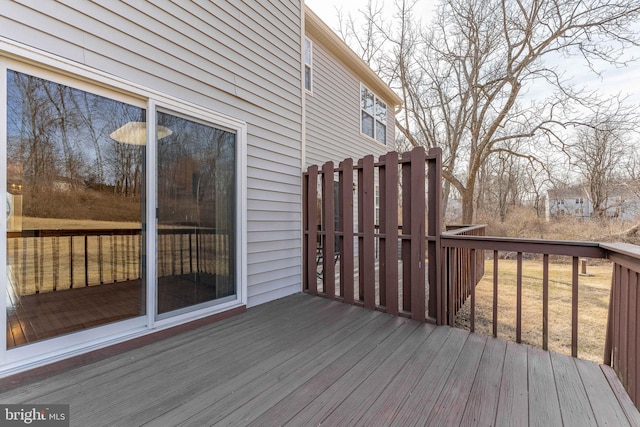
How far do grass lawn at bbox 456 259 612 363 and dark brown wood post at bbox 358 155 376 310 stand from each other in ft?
5.02

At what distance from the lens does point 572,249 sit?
2174 mm

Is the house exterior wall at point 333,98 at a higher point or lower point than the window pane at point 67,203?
higher

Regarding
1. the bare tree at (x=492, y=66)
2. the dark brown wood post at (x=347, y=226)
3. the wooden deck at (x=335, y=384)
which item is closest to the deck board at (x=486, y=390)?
→ the wooden deck at (x=335, y=384)

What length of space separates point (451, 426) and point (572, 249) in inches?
66.3

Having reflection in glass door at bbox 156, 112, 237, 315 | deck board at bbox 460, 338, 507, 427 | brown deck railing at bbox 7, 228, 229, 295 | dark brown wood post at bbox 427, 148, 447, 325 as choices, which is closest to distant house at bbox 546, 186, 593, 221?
dark brown wood post at bbox 427, 148, 447, 325

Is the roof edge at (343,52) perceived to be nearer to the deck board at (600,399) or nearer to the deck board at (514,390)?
the deck board at (514,390)

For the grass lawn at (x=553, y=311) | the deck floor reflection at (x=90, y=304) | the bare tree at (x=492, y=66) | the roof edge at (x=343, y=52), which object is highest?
the bare tree at (x=492, y=66)

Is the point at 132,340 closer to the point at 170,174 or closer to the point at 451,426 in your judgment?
the point at 170,174

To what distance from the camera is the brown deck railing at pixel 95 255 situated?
2191mm

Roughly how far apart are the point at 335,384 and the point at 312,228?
2.28 m

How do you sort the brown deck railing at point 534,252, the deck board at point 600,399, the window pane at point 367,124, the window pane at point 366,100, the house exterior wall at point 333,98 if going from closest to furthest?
the deck board at point 600,399, the brown deck railing at point 534,252, the house exterior wall at point 333,98, the window pane at point 366,100, the window pane at point 367,124

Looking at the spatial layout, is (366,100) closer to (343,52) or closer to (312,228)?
(343,52)

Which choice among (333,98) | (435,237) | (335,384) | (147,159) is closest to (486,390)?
(335,384)

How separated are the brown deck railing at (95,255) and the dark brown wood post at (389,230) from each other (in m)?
1.74
